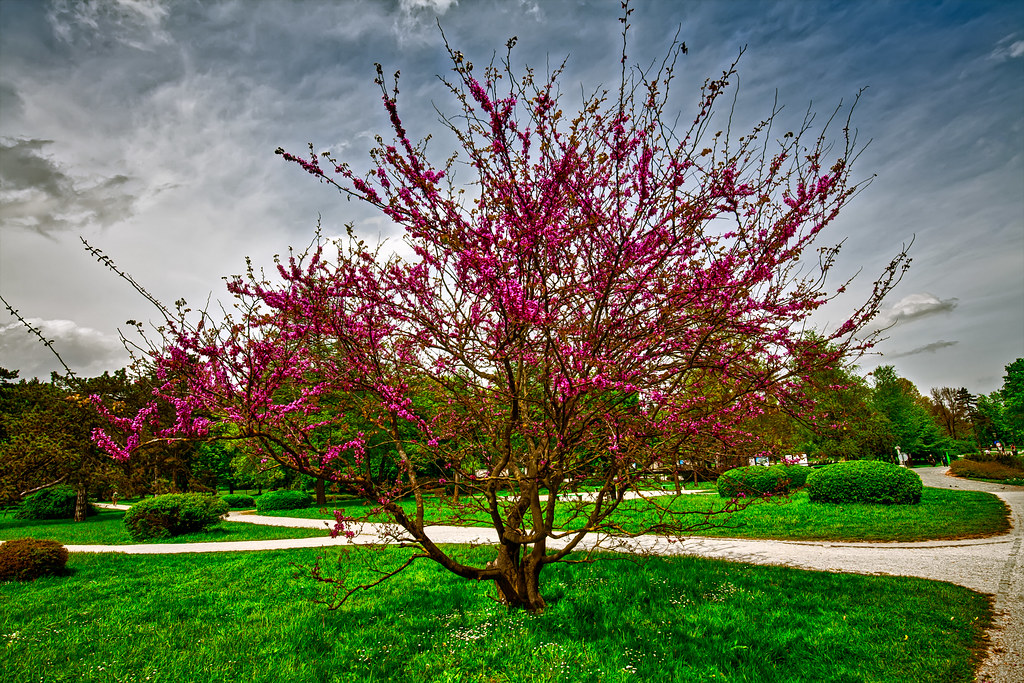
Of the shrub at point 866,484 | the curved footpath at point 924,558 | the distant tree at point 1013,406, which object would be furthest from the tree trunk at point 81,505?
the distant tree at point 1013,406

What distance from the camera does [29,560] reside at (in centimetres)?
797

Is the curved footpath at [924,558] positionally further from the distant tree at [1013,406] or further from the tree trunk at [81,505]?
the distant tree at [1013,406]

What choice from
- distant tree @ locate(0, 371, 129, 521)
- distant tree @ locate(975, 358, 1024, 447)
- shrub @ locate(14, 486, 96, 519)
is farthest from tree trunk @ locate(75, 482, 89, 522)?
distant tree @ locate(975, 358, 1024, 447)

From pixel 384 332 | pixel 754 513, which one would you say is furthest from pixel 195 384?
pixel 754 513

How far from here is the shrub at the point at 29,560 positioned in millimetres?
7922

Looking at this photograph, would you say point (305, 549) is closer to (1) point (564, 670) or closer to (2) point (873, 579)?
(1) point (564, 670)

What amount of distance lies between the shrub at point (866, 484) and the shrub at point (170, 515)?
771 inches

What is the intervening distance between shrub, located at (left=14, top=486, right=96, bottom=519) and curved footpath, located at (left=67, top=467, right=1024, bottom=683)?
13925 millimetres

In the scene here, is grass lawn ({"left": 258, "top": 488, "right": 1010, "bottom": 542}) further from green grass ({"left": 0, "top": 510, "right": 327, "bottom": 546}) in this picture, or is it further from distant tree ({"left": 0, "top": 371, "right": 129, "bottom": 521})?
distant tree ({"left": 0, "top": 371, "right": 129, "bottom": 521})

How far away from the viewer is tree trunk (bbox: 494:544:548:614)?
17.2ft

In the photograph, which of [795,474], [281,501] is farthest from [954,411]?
[281,501]

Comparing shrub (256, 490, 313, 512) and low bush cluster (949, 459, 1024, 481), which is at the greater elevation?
shrub (256, 490, 313, 512)

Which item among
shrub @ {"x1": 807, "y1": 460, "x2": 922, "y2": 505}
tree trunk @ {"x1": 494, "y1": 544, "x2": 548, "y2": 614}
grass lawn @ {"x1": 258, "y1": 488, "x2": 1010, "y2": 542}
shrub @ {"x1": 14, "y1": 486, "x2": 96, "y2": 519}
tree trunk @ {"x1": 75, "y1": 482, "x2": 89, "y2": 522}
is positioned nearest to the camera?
tree trunk @ {"x1": 494, "y1": 544, "x2": 548, "y2": 614}

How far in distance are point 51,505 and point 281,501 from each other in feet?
34.4
